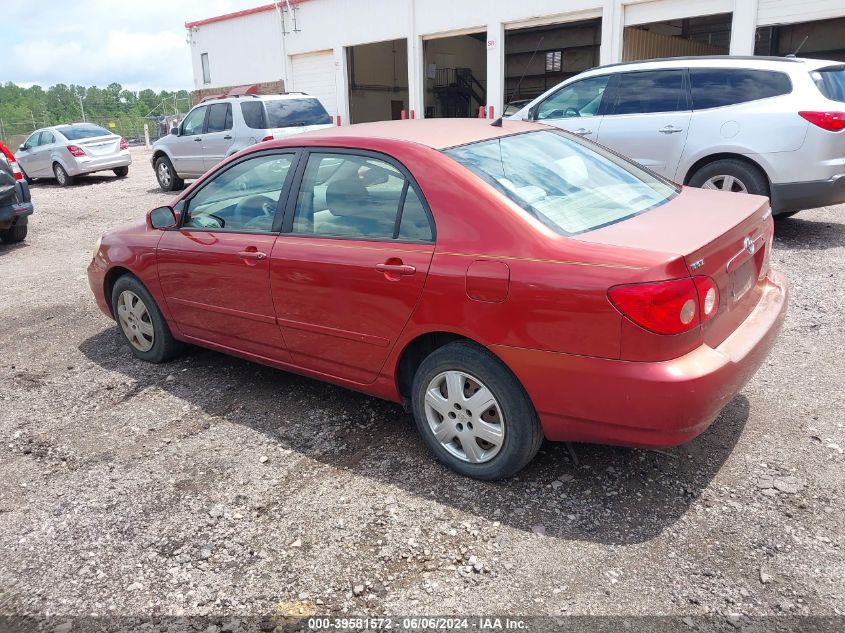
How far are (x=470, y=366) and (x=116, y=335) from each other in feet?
12.6

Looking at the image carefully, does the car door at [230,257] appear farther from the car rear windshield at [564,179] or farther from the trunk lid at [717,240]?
the trunk lid at [717,240]

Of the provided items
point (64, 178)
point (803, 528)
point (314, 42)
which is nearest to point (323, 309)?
point (803, 528)

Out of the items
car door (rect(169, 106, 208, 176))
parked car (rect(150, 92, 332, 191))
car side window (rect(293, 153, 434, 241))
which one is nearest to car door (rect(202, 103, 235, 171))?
parked car (rect(150, 92, 332, 191))

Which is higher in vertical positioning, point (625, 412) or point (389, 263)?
point (389, 263)

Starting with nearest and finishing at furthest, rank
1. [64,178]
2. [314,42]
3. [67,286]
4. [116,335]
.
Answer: [116,335] < [67,286] < [64,178] < [314,42]

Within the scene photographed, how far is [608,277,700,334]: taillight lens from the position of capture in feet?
8.71

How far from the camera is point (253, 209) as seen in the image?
4152 millimetres

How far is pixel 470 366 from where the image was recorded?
3.12 m

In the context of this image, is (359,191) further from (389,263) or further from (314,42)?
(314,42)

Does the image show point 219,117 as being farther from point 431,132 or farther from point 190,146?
point 431,132

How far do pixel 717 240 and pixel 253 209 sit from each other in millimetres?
2588

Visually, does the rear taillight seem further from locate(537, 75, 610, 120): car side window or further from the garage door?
the garage door

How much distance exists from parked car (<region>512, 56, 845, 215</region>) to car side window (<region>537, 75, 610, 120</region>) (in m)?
0.02

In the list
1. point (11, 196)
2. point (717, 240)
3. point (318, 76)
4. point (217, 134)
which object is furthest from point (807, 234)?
point (318, 76)
